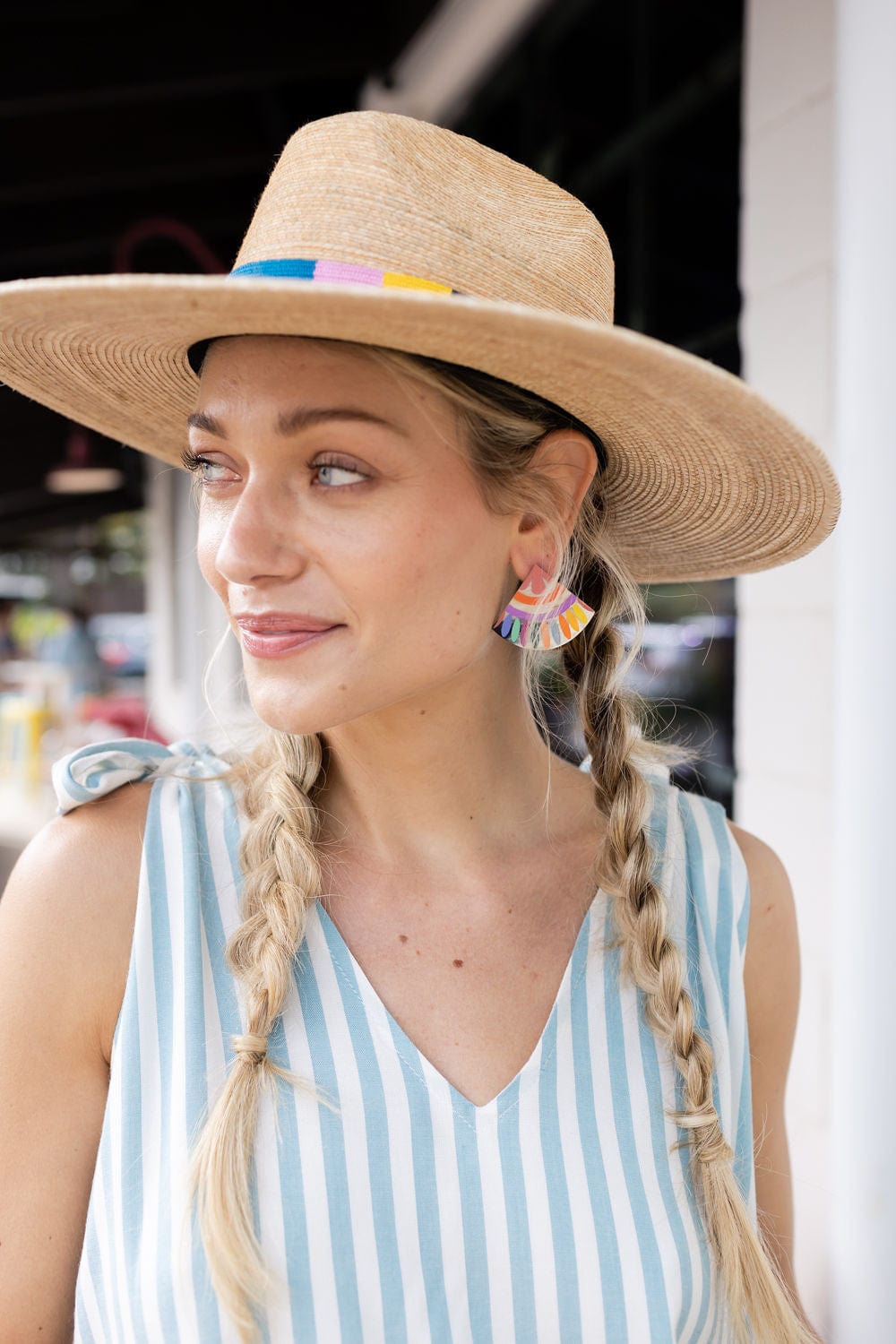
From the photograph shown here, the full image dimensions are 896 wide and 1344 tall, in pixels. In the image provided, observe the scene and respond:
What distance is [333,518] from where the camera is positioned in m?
1.20

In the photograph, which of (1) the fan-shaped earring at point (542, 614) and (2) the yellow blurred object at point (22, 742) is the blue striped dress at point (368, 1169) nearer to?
(1) the fan-shaped earring at point (542, 614)

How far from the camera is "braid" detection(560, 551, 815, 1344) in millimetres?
1313

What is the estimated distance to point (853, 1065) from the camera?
1.49 meters

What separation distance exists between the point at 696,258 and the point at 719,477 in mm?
2078

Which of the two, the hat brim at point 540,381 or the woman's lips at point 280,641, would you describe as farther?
the woman's lips at point 280,641

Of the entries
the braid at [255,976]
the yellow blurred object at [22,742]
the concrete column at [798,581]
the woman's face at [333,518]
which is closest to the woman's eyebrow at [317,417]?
the woman's face at [333,518]

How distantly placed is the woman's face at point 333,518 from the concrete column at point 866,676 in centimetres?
Result: 54

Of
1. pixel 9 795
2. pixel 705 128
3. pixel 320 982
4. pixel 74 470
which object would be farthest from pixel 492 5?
pixel 9 795

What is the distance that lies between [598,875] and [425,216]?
83cm

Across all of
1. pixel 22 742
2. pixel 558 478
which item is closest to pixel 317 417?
pixel 558 478

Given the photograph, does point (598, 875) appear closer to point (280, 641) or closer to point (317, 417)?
point (280, 641)

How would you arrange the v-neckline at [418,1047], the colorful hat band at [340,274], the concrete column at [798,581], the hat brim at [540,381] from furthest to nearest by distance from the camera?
the concrete column at [798,581] < the v-neckline at [418,1047] < the colorful hat band at [340,274] < the hat brim at [540,381]

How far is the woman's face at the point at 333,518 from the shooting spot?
1202 mm

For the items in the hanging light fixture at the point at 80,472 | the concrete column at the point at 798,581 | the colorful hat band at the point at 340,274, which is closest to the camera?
the colorful hat band at the point at 340,274
